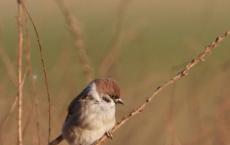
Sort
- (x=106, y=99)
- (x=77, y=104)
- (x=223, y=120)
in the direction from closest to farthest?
(x=223, y=120) < (x=106, y=99) < (x=77, y=104)

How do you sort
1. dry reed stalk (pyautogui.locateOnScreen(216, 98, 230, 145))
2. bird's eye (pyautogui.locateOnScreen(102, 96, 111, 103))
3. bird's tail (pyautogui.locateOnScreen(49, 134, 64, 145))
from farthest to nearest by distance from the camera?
Answer: bird's eye (pyautogui.locateOnScreen(102, 96, 111, 103))
bird's tail (pyautogui.locateOnScreen(49, 134, 64, 145))
dry reed stalk (pyautogui.locateOnScreen(216, 98, 230, 145))

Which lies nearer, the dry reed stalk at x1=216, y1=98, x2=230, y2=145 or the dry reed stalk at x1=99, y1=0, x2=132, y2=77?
the dry reed stalk at x1=216, y1=98, x2=230, y2=145

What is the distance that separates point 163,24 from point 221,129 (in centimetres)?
1694

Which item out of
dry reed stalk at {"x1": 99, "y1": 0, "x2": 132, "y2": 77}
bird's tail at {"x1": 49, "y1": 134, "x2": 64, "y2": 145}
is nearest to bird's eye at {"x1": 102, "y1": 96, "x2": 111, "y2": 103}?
dry reed stalk at {"x1": 99, "y1": 0, "x2": 132, "y2": 77}

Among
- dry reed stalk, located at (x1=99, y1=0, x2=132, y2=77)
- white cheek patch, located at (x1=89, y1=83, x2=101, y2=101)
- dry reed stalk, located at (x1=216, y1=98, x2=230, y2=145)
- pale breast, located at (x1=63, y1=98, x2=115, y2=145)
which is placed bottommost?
dry reed stalk, located at (x1=216, y1=98, x2=230, y2=145)

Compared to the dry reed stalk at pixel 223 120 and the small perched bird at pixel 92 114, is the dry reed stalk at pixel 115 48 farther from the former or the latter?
the dry reed stalk at pixel 223 120

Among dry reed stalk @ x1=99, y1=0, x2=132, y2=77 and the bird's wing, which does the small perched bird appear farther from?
dry reed stalk @ x1=99, y1=0, x2=132, y2=77

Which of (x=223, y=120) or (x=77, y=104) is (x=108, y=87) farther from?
(x=223, y=120)

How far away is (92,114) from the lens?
13.9 feet

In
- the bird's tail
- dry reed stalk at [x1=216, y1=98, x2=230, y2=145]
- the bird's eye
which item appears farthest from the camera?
the bird's eye

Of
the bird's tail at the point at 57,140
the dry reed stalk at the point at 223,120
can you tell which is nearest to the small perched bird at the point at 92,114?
the bird's tail at the point at 57,140

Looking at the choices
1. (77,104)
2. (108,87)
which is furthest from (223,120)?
(77,104)

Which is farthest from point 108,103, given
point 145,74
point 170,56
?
point 170,56

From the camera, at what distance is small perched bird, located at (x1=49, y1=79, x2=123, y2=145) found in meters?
4.16
